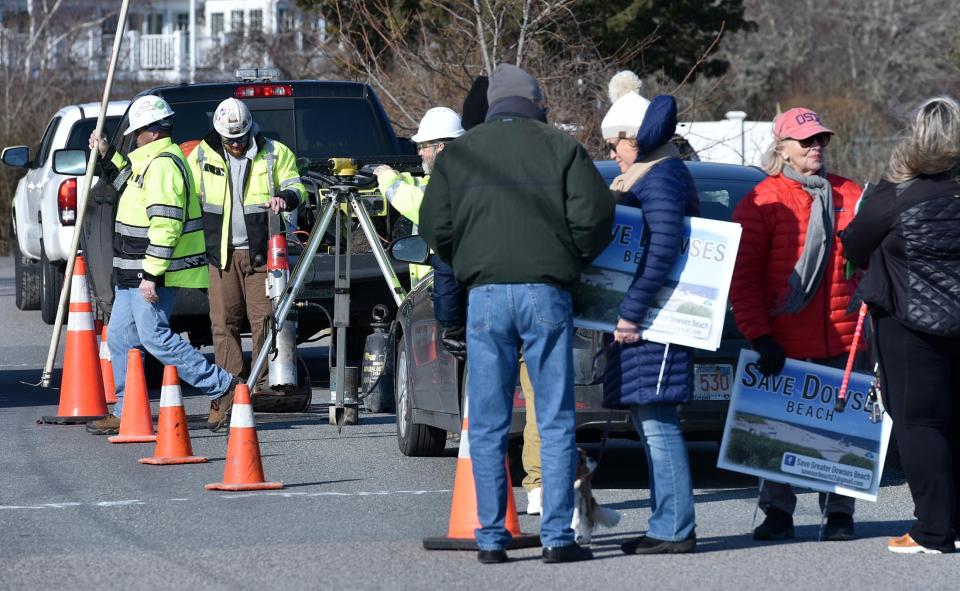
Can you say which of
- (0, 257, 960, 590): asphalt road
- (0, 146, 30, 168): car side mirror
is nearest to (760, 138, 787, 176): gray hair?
(0, 257, 960, 590): asphalt road

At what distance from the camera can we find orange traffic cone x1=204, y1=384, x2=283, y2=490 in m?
8.81

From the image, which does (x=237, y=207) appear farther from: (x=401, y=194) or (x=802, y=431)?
(x=802, y=431)

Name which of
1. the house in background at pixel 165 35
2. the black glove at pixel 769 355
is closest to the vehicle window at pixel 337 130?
the black glove at pixel 769 355

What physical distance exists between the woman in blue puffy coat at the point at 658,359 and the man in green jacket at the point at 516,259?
269 millimetres

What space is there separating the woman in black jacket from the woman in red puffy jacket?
0.22 metres

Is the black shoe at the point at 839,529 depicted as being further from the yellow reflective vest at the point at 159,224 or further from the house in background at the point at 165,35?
the house in background at the point at 165,35

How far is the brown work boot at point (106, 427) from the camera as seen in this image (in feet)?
36.4

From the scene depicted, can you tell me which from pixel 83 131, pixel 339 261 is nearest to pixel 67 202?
pixel 83 131

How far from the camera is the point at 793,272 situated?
23.9ft

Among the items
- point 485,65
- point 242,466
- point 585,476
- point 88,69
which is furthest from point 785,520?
point 88,69

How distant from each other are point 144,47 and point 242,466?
58782 mm

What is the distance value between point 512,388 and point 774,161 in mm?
1518

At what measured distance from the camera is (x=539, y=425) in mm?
6832

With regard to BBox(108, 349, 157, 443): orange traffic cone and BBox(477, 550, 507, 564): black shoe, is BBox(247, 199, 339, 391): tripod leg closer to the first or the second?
BBox(108, 349, 157, 443): orange traffic cone
